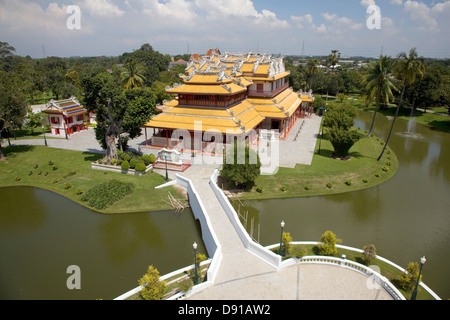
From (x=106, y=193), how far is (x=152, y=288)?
12.5 metres

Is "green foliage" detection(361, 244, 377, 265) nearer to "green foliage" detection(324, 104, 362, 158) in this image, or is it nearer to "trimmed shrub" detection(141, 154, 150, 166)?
"green foliage" detection(324, 104, 362, 158)

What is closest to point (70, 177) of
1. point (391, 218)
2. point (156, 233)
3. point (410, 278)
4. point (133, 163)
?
point (133, 163)

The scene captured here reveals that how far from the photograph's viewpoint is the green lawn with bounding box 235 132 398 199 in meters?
24.3

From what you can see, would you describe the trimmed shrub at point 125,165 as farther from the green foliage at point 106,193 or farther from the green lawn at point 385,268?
the green lawn at point 385,268

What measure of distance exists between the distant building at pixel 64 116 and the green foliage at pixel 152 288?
3199 cm

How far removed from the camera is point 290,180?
2542 centimetres

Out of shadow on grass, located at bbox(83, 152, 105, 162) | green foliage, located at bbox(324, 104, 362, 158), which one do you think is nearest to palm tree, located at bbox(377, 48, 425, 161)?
green foliage, located at bbox(324, 104, 362, 158)

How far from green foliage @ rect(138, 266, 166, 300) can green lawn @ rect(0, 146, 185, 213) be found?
30.4 feet

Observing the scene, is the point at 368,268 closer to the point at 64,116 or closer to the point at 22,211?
the point at 22,211

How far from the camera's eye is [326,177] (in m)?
26.1

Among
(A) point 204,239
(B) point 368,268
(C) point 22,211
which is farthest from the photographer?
(C) point 22,211

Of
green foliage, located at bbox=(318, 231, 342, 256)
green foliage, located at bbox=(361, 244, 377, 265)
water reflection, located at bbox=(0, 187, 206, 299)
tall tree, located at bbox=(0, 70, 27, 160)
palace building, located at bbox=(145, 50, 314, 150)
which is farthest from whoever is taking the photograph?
palace building, located at bbox=(145, 50, 314, 150)

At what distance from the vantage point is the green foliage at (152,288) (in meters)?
12.7
